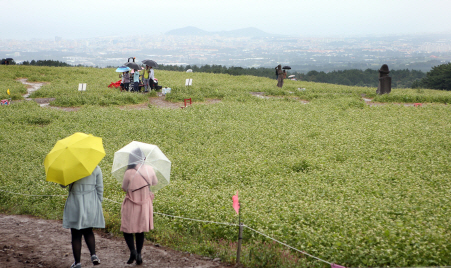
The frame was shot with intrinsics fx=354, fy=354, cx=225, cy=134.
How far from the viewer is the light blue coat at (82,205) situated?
5.21 m

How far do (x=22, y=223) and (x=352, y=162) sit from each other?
8.60 m

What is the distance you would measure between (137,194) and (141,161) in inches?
19.4

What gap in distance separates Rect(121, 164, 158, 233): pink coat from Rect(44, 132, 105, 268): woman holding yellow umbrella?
444 mm

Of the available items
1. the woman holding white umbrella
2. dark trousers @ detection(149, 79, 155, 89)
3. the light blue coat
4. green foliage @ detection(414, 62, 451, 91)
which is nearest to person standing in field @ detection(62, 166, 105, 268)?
the light blue coat

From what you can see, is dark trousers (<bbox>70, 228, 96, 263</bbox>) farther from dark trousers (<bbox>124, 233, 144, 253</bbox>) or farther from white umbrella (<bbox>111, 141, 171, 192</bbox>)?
white umbrella (<bbox>111, 141, 171, 192</bbox>)

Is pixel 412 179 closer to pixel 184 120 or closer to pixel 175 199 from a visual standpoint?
pixel 175 199

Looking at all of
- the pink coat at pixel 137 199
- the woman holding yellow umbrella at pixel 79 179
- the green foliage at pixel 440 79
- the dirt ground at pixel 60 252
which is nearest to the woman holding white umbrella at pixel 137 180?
the pink coat at pixel 137 199

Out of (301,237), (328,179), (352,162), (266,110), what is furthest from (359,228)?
(266,110)

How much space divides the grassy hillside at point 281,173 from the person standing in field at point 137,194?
3.88ft

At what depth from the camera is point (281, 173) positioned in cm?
996

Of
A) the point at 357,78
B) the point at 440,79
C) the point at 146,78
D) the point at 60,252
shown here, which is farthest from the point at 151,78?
the point at 357,78

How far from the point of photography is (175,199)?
798cm

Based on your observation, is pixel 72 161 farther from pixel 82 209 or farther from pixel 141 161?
pixel 141 161

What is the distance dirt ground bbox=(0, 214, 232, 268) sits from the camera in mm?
5562
